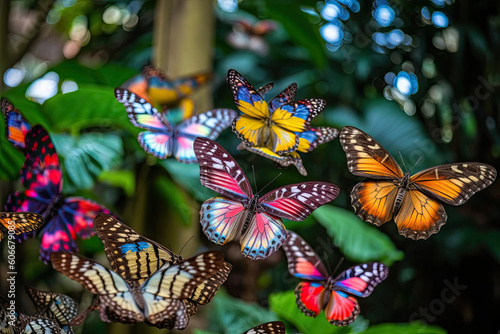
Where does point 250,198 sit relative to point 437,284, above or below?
above

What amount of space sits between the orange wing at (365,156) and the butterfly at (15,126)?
9.7 inches

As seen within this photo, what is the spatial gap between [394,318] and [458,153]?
382 mm

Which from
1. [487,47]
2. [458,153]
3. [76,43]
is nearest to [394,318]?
[458,153]

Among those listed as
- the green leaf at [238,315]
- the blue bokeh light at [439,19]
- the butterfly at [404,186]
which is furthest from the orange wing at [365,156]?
the blue bokeh light at [439,19]

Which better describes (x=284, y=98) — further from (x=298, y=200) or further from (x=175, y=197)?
(x=175, y=197)

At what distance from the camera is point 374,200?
32 cm

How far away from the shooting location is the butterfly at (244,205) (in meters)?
0.29

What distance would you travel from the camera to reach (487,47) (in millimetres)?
994

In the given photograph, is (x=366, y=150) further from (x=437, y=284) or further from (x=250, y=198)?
(x=437, y=284)

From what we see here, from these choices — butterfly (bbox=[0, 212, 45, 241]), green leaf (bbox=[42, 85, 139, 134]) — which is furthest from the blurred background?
butterfly (bbox=[0, 212, 45, 241])

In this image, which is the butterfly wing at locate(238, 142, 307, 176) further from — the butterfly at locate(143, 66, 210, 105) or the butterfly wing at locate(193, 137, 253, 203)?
the butterfly at locate(143, 66, 210, 105)

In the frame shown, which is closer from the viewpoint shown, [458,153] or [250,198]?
[250,198]

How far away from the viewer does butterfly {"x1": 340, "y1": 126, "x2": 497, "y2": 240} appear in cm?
32

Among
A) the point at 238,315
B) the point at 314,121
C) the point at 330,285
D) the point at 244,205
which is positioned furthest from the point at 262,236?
the point at 314,121
